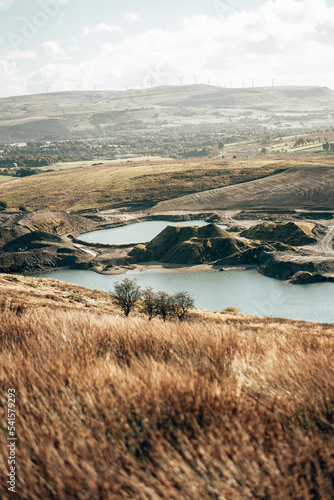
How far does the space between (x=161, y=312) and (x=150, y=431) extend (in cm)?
3491

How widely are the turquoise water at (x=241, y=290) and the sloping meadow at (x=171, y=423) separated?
46983mm

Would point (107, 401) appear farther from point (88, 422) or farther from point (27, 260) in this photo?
point (27, 260)

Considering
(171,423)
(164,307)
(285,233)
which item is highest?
(171,423)

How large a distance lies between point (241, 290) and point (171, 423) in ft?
191

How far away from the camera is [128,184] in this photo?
129125mm

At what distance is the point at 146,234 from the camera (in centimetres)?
9231

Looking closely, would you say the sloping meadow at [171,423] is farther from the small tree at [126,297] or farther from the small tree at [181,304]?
the small tree at [181,304]

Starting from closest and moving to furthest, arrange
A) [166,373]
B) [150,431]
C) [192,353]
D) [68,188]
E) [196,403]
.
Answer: [150,431] < [196,403] < [166,373] < [192,353] < [68,188]

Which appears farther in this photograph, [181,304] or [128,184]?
[128,184]

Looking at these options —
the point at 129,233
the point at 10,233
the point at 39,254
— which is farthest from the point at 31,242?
the point at 129,233

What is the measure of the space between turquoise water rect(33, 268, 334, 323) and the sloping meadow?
47.0m

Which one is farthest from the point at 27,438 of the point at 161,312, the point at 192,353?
the point at 161,312

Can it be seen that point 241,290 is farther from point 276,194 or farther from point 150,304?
point 276,194

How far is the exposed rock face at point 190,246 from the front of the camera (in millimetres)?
72188
